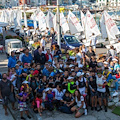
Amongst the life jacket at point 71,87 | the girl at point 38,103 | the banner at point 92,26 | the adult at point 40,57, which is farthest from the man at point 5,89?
the banner at point 92,26

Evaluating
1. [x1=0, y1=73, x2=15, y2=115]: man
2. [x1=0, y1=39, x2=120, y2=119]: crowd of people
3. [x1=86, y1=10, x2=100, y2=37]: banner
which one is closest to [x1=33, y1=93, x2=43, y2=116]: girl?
[x1=0, y1=39, x2=120, y2=119]: crowd of people

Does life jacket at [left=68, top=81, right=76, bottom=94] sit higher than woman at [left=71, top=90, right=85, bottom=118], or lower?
higher

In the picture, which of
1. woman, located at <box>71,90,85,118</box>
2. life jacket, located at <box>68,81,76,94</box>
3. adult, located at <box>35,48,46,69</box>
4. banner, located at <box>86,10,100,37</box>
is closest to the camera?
woman, located at <box>71,90,85,118</box>

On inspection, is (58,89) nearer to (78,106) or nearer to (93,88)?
(78,106)

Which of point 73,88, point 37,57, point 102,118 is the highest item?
point 37,57

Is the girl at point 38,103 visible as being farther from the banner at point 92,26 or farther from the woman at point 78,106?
the banner at point 92,26

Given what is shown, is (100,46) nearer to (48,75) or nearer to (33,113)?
(48,75)

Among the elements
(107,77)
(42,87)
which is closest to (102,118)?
(107,77)

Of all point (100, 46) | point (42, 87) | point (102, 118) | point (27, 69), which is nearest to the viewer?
point (102, 118)

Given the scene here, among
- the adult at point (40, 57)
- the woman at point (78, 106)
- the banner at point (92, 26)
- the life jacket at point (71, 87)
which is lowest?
the woman at point (78, 106)

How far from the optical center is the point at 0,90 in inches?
348

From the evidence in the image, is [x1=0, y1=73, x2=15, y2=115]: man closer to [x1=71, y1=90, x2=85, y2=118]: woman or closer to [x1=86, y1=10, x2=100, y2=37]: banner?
[x1=71, y1=90, x2=85, y2=118]: woman

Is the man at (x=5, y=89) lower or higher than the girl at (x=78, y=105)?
higher

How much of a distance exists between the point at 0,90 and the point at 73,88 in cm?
278
